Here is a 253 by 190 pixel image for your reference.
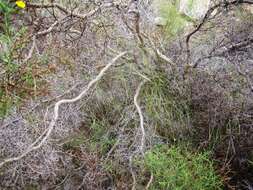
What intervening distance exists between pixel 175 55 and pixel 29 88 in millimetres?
1043

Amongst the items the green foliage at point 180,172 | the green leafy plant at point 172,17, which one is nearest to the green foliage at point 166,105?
the green foliage at point 180,172

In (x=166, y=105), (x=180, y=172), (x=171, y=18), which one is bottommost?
(x=180, y=172)

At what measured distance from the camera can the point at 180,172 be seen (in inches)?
89.7

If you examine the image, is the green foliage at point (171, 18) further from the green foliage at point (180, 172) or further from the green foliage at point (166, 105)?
the green foliage at point (180, 172)

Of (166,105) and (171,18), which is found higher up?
(171,18)

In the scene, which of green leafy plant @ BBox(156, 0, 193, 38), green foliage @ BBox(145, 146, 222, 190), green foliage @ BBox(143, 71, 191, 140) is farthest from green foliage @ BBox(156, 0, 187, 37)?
green foliage @ BBox(145, 146, 222, 190)

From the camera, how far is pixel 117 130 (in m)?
2.68

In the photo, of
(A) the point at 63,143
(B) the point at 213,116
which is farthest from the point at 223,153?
(A) the point at 63,143

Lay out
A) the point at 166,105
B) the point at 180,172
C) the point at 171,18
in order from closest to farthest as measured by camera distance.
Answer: the point at 180,172 → the point at 166,105 → the point at 171,18

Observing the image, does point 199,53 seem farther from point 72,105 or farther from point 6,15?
point 6,15

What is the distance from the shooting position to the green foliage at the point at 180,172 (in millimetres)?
2254

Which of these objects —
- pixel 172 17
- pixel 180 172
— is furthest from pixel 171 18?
pixel 180 172

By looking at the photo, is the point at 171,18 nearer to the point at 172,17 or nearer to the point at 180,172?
the point at 172,17

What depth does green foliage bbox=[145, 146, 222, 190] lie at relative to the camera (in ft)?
7.39
